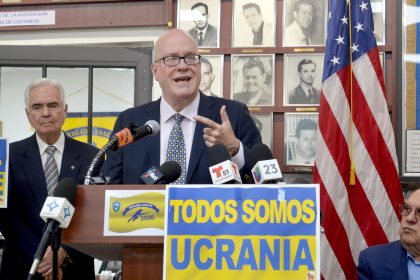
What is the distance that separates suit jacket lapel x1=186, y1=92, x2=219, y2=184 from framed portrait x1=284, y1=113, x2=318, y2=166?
1606 mm

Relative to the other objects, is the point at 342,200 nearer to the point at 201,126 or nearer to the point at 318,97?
the point at 318,97

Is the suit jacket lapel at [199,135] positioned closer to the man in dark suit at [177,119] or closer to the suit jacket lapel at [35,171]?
the man in dark suit at [177,119]

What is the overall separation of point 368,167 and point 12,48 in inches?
91.0

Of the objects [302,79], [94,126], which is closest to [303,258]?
[302,79]

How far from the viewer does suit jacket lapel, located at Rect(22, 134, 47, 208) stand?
2926 millimetres

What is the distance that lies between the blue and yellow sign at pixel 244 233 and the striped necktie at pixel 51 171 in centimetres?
128

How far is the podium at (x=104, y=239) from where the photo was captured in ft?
6.02

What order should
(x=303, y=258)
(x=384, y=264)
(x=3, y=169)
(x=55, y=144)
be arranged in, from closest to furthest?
(x=303, y=258), (x=3, y=169), (x=384, y=264), (x=55, y=144)

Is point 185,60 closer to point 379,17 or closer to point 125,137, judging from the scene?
point 125,137

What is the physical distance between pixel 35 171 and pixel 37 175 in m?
0.02

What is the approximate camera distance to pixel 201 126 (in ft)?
7.99

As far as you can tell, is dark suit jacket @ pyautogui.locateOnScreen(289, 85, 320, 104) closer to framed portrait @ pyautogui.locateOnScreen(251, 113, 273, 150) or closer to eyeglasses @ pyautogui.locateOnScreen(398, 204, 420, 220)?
framed portrait @ pyautogui.locateOnScreen(251, 113, 273, 150)

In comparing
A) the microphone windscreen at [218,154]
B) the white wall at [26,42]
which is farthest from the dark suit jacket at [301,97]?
the microphone windscreen at [218,154]

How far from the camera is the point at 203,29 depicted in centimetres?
425
